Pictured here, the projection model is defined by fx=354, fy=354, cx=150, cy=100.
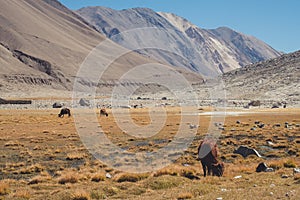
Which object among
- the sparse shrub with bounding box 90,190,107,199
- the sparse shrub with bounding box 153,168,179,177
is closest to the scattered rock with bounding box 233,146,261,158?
the sparse shrub with bounding box 153,168,179,177

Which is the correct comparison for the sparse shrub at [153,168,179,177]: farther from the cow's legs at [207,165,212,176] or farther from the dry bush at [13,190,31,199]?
the dry bush at [13,190,31,199]

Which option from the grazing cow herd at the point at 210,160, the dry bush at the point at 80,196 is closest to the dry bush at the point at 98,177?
the dry bush at the point at 80,196

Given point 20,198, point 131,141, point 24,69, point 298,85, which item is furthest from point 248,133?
point 24,69

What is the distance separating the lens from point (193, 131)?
3888 centimetres

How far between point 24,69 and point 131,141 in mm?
179309

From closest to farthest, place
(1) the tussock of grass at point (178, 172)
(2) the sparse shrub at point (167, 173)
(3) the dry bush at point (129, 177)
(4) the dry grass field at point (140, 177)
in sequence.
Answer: (4) the dry grass field at point (140, 177)
(3) the dry bush at point (129, 177)
(1) the tussock of grass at point (178, 172)
(2) the sparse shrub at point (167, 173)

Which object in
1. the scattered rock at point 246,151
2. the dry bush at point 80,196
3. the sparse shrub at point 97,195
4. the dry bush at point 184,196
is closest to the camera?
the dry bush at point 184,196

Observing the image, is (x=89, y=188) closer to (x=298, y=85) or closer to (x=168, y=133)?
(x=168, y=133)

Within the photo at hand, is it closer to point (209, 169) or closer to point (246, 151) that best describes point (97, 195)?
point (209, 169)

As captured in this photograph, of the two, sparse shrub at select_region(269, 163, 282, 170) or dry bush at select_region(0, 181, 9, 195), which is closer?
dry bush at select_region(0, 181, 9, 195)

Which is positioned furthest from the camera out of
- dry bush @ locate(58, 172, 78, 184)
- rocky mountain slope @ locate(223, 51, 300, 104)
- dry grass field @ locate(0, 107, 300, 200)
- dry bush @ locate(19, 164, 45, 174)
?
rocky mountain slope @ locate(223, 51, 300, 104)

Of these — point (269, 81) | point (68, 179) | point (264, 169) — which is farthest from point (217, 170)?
point (269, 81)

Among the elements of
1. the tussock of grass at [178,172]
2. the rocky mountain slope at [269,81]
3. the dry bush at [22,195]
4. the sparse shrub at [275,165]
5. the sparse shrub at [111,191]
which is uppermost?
the rocky mountain slope at [269,81]

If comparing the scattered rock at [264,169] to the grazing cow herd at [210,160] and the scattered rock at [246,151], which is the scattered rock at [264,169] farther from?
the scattered rock at [246,151]
